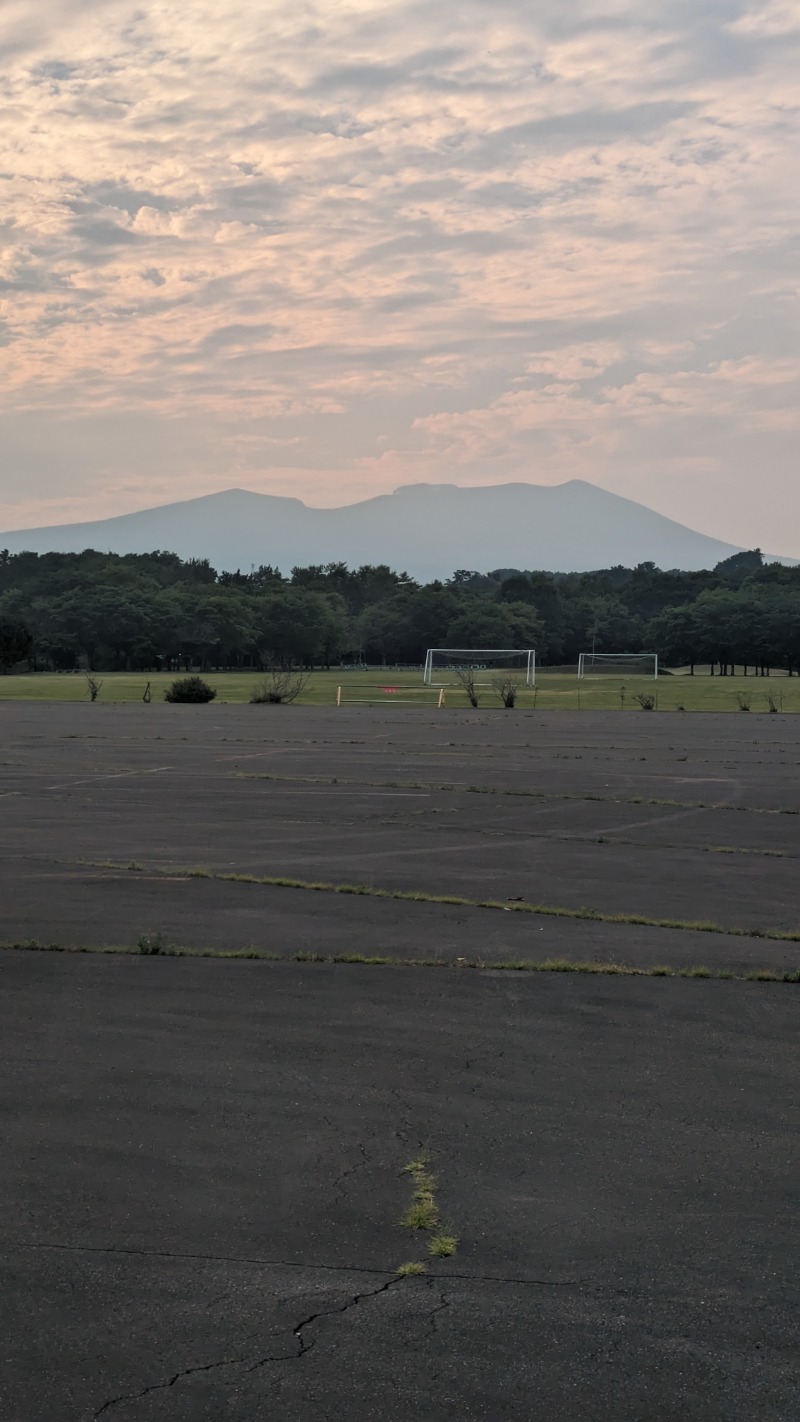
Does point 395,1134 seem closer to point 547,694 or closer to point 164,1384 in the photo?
point 164,1384

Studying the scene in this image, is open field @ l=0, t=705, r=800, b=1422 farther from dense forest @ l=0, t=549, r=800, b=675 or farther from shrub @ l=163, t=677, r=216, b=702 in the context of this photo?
dense forest @ l=0, t=549, r=800, b=675

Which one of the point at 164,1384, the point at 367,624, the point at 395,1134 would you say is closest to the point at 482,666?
the point at 367,624

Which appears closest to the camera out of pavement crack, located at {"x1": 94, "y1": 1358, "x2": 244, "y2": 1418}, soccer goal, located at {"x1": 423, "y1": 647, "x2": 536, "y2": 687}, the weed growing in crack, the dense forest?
pavement crack, located at {"x1": 94, "y1": 1358, "x2": 244, "y2": 1418}

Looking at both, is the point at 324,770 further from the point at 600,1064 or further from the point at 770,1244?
the point at 770,1244

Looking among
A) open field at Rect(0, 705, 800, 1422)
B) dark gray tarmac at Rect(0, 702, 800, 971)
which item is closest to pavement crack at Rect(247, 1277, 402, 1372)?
open field at Rect(0, 705, 800, 1422)

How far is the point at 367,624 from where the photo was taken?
167000mm

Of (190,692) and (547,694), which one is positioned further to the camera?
(547,694)

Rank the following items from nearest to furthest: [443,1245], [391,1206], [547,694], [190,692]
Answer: [443,1245] < [391,1206] < [190,692] < [547,694]

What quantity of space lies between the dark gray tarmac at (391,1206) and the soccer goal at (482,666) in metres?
66.0

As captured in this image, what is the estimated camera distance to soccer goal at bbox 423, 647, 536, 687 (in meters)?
83.2

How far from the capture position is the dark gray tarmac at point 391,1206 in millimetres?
4023

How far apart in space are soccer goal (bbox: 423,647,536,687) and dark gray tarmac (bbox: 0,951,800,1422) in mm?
65970

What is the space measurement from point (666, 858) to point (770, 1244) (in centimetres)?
1038

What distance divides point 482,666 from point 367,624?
6738 cm
